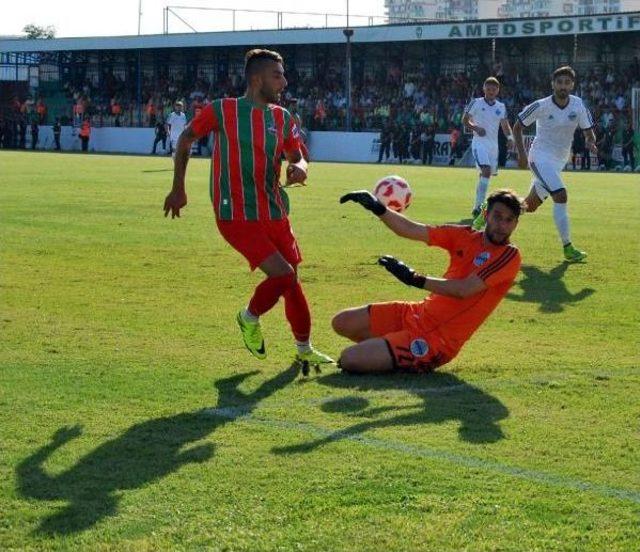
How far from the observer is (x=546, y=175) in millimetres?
14273

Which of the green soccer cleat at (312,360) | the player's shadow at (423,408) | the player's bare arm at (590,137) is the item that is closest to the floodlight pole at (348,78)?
the player's bare arm at (590,137)

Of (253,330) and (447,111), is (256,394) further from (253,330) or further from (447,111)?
(447,111)

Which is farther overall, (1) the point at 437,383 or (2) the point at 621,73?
(2) the point at 621,73

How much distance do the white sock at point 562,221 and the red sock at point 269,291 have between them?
22.2ft

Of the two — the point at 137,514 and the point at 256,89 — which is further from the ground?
the point at 256,89

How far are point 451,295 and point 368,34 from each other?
155 ft

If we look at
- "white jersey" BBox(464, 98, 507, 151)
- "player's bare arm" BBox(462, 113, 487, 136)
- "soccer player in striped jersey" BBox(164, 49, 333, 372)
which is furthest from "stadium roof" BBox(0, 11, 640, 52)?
"soccer player in striped jersey" BBox(164, 49, 333, 372)

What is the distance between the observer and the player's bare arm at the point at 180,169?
7.44 metres

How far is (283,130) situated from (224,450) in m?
2.62

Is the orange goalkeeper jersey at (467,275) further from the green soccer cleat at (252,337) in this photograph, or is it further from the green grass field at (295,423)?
the green soccer cleat at (252,337)

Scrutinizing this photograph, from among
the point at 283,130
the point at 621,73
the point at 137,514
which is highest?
the point at 621,73

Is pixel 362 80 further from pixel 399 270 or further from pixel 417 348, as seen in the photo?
pixel 399 270

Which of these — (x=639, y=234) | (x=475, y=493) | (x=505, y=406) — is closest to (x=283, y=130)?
(x=505, y=406)

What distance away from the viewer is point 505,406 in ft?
21.3
